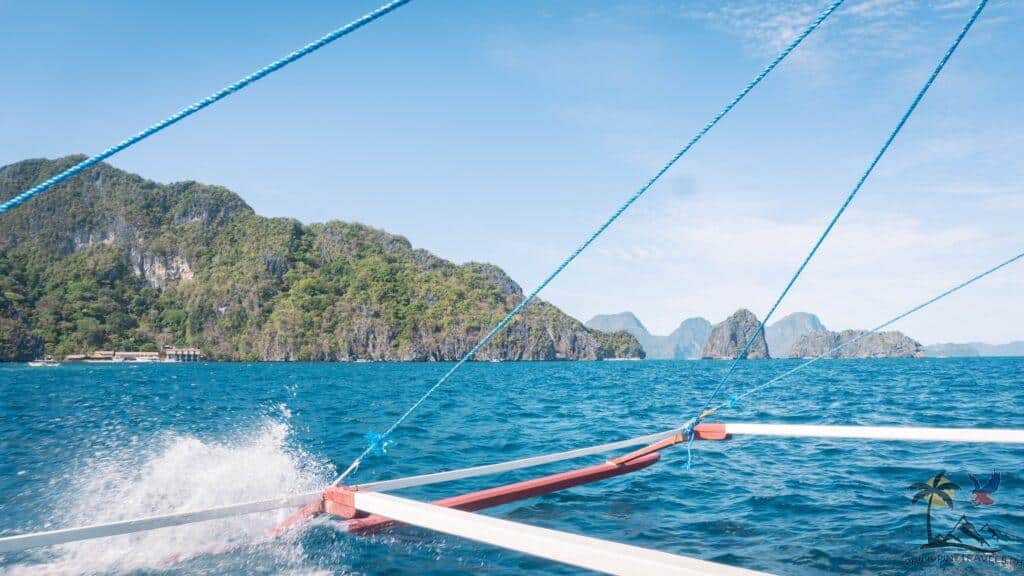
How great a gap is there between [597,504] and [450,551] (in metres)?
2.87

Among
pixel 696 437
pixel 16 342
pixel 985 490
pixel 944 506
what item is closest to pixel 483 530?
pixel 696 437

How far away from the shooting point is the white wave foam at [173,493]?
649 cm

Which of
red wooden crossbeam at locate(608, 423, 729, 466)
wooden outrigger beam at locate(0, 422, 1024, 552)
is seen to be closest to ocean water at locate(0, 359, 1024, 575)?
red wooden crossbeam at locate(608, 423, 729, 466)

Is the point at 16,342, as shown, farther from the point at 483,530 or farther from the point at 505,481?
the point at 483,530

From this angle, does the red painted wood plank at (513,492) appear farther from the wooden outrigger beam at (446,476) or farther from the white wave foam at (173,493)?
the white wave foam at (173,493)

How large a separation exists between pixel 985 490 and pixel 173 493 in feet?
41.6

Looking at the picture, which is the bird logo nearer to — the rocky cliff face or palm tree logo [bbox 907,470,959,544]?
palm tree logo [bbox 907,470,959,544]

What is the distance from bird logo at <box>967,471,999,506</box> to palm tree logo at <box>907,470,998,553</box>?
292 mm

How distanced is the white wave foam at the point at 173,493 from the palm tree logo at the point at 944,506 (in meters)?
7.54

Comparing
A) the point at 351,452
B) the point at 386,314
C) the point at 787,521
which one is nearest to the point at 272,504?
the point at 787,521

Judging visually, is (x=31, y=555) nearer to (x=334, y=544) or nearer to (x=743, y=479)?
(x=334, y=544)

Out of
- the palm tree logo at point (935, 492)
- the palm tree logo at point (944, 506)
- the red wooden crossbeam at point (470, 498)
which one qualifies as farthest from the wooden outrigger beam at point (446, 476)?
the palm tree logo at point (935, 492)

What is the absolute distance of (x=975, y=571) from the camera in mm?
6102

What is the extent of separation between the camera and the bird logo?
8.75 m
